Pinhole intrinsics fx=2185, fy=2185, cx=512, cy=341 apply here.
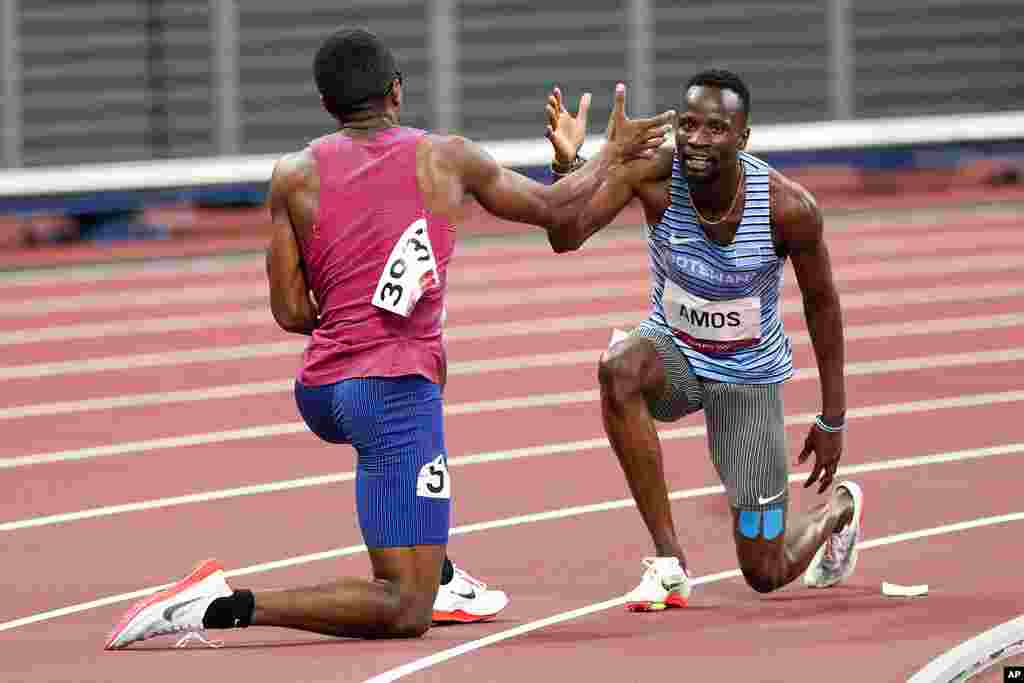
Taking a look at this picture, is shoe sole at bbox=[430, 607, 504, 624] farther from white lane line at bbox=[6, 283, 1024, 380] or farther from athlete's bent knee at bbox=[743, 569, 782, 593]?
white lane line at bbox=[6, 283, 1024, 380]

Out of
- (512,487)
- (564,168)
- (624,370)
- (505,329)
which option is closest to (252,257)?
(505,329)

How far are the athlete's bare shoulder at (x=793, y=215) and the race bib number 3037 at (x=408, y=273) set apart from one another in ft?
3.86

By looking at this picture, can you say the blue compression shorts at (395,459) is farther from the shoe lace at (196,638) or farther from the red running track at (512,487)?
the shoe lace at (196,638)

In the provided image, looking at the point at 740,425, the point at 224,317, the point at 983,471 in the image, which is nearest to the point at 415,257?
the point at 740,425

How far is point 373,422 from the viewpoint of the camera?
A: 6.29 m

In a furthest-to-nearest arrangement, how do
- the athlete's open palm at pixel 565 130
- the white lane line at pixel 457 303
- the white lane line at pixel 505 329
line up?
the white lane line at pixel 457 303 < the white lane line at pixel 505 329 < the athlete's open palm at pixel 565 130

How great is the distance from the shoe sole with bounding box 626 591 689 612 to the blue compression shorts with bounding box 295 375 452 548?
2.54ft

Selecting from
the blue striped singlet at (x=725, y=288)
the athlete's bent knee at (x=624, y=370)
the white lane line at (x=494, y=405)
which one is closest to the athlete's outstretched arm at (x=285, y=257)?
the athlete's bent knee at (x=624, y=370)

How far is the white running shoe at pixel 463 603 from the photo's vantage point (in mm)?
6645

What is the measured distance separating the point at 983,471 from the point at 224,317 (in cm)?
684

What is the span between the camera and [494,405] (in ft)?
36.7

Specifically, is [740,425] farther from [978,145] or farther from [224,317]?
[978,145]

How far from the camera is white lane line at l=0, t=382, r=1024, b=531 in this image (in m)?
8.62

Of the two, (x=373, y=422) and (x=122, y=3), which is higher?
(x=122, y=3)
